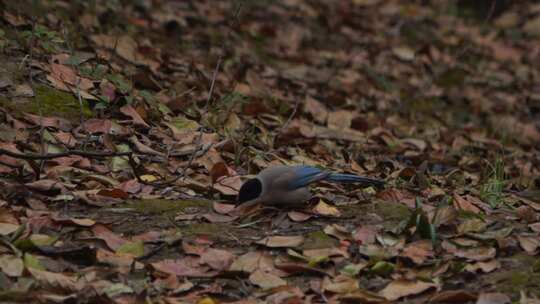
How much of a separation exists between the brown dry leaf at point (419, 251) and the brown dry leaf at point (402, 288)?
0.18 meters

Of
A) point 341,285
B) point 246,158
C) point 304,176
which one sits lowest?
point 246,158

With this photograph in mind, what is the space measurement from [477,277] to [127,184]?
60.2 inches

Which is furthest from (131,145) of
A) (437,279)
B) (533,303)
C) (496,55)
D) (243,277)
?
(496,55)

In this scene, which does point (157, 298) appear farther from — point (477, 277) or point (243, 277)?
point (477, 277)

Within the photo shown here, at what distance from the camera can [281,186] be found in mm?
3619

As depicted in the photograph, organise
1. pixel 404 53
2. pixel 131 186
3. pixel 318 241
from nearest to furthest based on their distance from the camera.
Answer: pixel 318 241
pixel 131 186
pixel 404 53

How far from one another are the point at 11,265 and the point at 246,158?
168cm

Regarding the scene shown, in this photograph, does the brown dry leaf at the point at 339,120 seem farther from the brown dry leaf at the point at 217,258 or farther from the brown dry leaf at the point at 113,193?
the brown dry leaf at the point at 217,258

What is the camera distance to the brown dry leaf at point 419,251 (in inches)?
129

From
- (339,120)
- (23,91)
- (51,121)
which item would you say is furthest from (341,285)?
(339,120)

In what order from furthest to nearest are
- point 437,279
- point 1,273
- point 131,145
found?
point 131,145 < point 437,279 < point 1,273

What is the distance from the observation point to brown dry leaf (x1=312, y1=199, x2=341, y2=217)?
3.71 m

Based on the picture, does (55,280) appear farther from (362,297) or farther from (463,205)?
(463,205)

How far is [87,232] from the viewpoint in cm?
332
